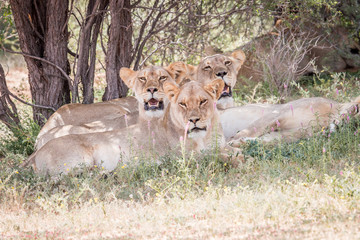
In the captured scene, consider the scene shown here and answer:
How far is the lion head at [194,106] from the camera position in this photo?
222 inches

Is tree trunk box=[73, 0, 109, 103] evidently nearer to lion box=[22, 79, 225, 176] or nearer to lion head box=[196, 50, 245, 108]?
Answer: lion head box=[196, 50, 245, 108]

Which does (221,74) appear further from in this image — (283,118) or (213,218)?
(213,218)

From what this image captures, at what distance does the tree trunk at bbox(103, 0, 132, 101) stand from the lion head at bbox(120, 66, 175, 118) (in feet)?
4.08

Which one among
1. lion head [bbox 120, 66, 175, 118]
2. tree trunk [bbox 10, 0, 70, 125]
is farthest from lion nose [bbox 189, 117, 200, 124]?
tree trunk [bbox 10, 0, 70, 125]

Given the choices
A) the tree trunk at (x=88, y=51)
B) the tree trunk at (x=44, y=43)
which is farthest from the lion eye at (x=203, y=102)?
the tree trunk at (x=44, y=43)

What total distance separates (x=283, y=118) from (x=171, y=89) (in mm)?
1806

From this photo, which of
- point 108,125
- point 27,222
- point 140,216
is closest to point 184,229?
point 140,216

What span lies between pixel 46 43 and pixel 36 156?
2541 millimetres

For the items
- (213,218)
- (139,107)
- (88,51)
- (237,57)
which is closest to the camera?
(213,218)

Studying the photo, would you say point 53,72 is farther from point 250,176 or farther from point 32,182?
point 250,176

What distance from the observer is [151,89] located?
257 inches

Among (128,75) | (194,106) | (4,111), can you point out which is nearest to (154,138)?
(194,106)

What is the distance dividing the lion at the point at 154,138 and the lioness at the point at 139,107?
24 cm

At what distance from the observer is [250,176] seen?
5316 millimetres
